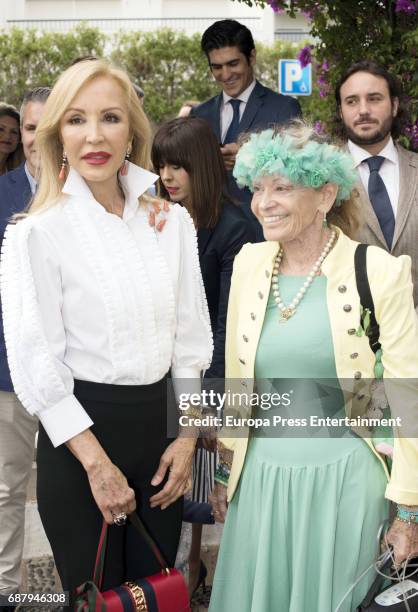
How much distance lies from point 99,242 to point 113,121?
366 mm

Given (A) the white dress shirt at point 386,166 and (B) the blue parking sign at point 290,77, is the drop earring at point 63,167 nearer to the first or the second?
(A) the white dress shirt at point 386,166

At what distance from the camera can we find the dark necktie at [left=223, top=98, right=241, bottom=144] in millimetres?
4879

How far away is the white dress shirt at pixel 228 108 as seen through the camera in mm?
4930

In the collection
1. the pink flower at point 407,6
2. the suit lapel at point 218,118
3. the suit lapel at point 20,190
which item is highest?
the pink flower at point 407,6

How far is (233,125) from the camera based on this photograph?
16.1 ft

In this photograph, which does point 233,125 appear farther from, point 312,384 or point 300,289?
point 312,384

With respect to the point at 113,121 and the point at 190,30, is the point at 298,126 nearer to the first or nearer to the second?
the point at 113,121

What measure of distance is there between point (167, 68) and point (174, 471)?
831 inches

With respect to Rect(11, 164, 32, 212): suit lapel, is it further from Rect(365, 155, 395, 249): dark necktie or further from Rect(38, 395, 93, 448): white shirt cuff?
Rect(365, 155, 395, 249): dark necktie

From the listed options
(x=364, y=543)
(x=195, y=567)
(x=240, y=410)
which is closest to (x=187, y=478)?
(x=240, y=410)

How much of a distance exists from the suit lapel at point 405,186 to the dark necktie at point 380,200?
0.11 feet

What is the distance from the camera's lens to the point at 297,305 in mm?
2531

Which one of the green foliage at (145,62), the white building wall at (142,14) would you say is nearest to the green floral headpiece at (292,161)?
the green foliage at (145,62)
